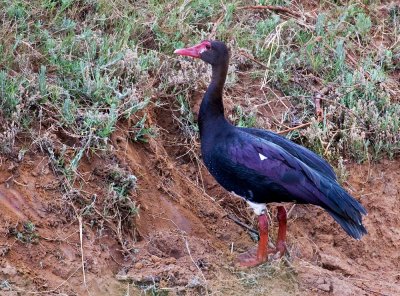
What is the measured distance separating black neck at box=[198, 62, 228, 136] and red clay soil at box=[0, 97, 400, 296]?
17.6 inches

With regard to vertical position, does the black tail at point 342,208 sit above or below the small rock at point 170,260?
above

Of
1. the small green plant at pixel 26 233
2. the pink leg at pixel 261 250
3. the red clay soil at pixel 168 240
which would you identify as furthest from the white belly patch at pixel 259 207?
the small green plant at pixel 26 233

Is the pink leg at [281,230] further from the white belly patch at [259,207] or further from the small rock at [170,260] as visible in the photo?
the small rock at [170,260]

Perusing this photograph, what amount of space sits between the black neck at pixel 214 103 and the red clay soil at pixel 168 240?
448mm

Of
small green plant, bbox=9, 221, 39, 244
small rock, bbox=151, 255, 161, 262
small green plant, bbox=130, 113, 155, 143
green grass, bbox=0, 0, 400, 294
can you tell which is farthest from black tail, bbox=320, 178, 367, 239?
small green plant, bbox=9, 221, 39, 244

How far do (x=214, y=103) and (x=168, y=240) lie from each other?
104 centimetres

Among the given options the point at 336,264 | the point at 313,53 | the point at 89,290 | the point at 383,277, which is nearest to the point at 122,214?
the point at 89,290

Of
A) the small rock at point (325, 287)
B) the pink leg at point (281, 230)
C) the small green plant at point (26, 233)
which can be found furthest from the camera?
the pink leg at point (281, 230)

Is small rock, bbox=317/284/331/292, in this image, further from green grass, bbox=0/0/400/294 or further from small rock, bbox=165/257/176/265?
small rock, bbox=165/257/176/265

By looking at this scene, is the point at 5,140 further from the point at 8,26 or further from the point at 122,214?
the point at 8,26

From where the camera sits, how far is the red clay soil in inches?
201

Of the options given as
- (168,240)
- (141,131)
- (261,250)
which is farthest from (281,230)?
(141,131)

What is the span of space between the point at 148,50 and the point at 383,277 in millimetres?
2642

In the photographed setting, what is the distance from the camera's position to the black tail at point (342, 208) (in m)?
5.46
